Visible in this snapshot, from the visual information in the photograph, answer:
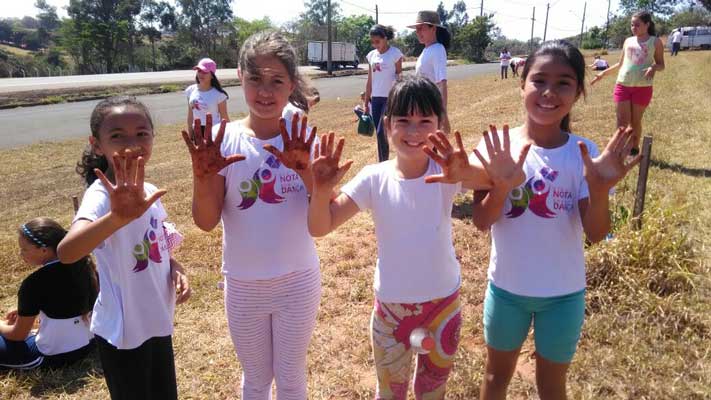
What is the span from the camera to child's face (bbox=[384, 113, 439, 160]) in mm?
1849

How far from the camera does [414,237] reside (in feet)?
6.08

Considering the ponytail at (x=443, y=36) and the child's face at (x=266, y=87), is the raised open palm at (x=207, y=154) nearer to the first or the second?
the child's face at (x=266, y=87)

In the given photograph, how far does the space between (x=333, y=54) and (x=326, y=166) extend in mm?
38334

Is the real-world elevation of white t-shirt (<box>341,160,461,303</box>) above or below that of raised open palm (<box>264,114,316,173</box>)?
below

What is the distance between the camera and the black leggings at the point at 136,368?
1851 mm

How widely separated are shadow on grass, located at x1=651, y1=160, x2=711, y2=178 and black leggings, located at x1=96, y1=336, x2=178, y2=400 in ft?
18.7

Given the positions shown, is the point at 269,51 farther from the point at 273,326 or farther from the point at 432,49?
the point at 432,49

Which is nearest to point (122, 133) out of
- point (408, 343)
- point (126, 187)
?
point (126, 187)

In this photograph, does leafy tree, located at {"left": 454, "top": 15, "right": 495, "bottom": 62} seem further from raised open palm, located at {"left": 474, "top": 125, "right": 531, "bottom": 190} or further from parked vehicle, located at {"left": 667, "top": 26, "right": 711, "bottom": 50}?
raised open palm, located at {"left": 474, "top": 125, "right": 531, "bottom": 190}

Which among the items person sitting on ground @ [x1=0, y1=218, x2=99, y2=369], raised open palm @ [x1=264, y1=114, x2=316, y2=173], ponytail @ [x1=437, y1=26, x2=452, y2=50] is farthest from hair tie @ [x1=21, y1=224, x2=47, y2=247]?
ponytail @ [x1=437, y1=26, x2=452, y2=50]

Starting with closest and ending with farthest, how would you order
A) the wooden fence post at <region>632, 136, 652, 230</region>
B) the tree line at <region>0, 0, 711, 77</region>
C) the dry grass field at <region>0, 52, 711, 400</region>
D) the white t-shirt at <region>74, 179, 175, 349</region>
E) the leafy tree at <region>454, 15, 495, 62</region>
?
the white t-shirt at <region>74, 179, 175, 349</region> < the dry grass field at <region>0, 52, 711, 400</region> < the wooden fence post at <region>632, 136, 652, 230</region> < the tree line at <region>0, 0, 711, 77</region> < the leafy tree at <region>454, 15, 495, 62</region>

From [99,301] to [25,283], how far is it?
1205mm

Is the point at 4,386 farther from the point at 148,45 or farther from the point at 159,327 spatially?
the point at 148,45

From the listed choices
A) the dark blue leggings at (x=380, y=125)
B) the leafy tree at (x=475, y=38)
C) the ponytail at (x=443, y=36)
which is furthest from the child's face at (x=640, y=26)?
the leafy tree at (x=475, y=38)
